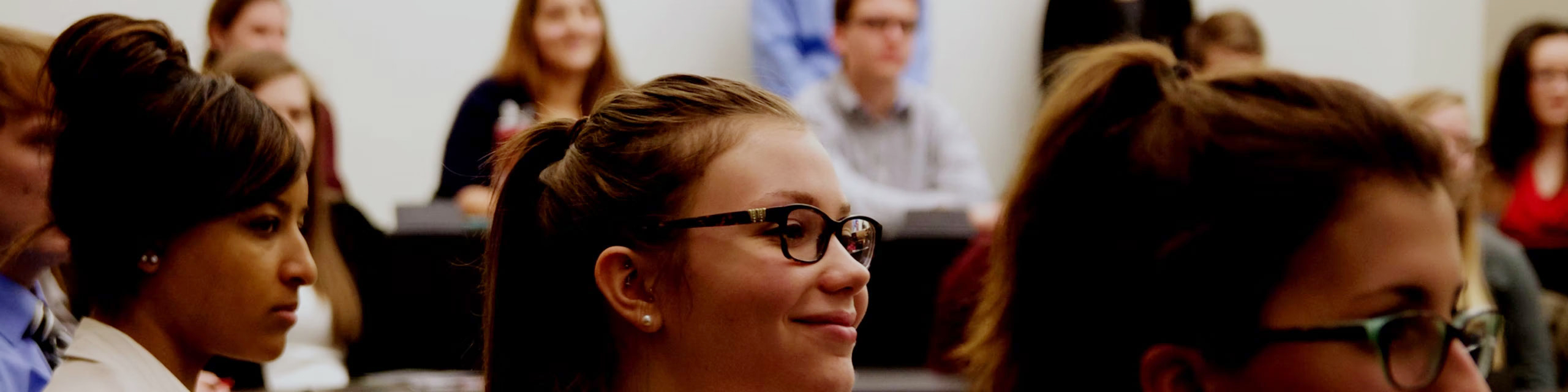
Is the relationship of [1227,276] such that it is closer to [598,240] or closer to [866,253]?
[866,253]

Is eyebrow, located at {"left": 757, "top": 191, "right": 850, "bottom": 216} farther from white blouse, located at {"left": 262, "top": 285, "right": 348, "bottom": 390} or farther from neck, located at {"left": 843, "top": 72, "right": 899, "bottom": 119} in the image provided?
neck, located at {"left": 843, "top": 72, "right": 899, "bottom": 119}

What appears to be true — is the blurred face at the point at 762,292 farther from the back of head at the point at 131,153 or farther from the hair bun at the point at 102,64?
Result: the hair bun at the point at 102,64

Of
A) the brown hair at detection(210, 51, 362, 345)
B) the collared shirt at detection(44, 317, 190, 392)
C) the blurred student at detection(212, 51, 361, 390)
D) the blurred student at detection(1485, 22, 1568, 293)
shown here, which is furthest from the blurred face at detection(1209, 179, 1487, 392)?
the blurred student at detection(1485, 22, 1568, 293)

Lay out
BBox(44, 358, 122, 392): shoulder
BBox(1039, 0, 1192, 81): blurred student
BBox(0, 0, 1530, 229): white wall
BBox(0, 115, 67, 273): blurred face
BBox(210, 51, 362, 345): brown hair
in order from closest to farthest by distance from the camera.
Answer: BBox(44, 358, 122, 392): shoulder
BBox(0, 115, 67, 273): blurred face
BBox(210, 51, 362, 345): brown hair
BBox(0, 0, 1530, 229): white wall
BBox(1039, 0, 1192, 81): blurred student

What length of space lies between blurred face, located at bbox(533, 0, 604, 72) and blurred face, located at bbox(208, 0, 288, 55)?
863 millimetres

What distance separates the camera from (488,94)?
445 cm

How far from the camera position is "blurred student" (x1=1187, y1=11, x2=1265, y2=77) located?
5.00 metres

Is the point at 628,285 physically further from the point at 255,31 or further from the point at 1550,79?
the point at 1550,79

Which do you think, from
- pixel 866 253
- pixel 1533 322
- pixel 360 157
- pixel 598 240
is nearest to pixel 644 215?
pixel 598 240

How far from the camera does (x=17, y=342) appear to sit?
2.19m

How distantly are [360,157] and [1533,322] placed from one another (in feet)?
14.5

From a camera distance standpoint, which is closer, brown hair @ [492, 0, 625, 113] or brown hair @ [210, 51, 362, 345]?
brown hair @ [210, 51, 362, 345]

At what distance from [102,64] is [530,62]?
264 centimetres

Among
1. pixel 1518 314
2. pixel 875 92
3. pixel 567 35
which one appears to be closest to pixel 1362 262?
pixel 567 35
